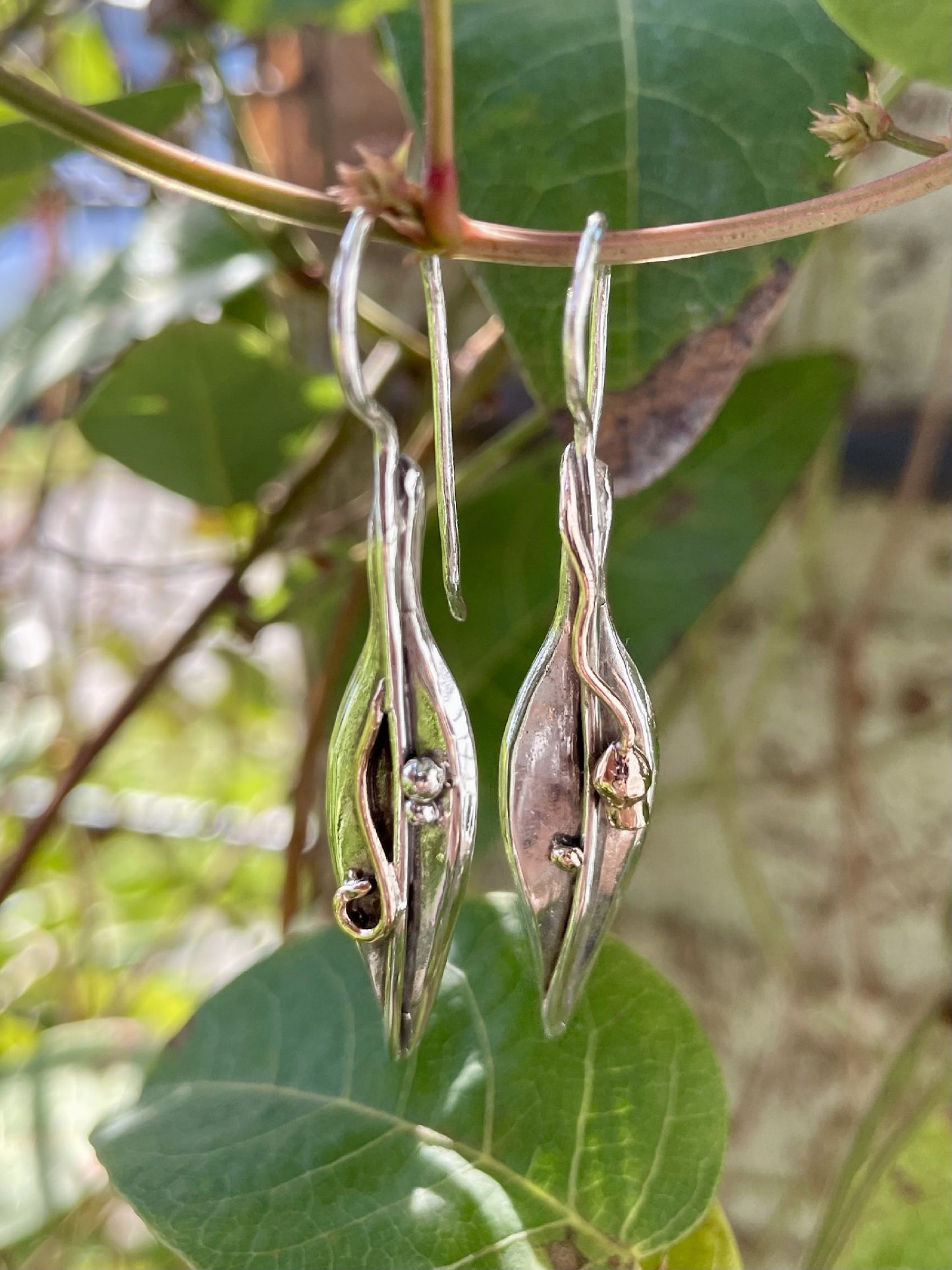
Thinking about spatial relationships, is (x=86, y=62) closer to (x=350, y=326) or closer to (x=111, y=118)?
(x=111, y=118)

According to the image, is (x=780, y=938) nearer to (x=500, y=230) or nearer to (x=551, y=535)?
(x=551, y=535)

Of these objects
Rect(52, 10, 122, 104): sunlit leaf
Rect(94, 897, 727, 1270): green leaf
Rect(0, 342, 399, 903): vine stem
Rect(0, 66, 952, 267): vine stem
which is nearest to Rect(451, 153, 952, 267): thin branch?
Rect(0, 66, 952, 267): vine stem

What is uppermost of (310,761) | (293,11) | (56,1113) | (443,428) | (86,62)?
(86,62)

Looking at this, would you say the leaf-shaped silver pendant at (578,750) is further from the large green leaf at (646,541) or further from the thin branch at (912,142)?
the large green leaf at (646,541)

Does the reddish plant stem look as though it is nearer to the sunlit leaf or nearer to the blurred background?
the blurred background

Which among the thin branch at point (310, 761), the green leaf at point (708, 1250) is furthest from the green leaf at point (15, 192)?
the green leaf at point (708, 1250)

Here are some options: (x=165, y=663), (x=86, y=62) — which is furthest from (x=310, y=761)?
(x=86, y=62)
